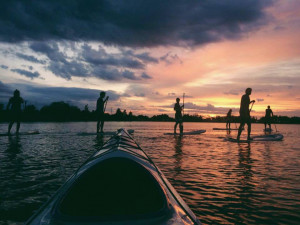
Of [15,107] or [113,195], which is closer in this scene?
[113,195]

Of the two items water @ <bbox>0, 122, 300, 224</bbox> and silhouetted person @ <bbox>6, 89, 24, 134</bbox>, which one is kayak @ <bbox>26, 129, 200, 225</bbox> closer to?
water @ <bbox>0, 122, 300, 224</bbox>

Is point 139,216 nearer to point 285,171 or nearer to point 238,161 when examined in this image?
point 285,171

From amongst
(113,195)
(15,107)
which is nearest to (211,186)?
(113,195)

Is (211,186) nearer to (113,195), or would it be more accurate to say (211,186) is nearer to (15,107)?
(113,195)

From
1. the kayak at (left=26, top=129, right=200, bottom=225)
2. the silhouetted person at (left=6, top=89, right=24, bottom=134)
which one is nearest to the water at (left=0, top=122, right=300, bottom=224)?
the kayak at (left=26, top=129, right=200, bottom=225)

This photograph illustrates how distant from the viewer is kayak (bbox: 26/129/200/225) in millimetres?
1758

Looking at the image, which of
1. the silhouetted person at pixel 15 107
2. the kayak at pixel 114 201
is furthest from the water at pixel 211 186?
the silhouetted person at pixel 15 107

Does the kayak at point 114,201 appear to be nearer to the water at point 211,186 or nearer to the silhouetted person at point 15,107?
the water at point 211,186

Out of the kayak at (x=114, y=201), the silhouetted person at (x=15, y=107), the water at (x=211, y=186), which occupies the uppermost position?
the silhouetted person at (x=15, y=107)

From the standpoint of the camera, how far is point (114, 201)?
6.77 feet

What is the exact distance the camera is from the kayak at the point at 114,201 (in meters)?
1.76

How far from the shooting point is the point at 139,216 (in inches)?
71.0

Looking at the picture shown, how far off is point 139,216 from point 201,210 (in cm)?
195

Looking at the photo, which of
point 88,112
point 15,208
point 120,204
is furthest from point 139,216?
point 88,112
